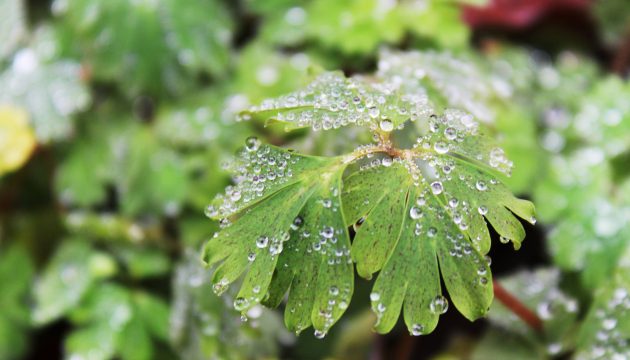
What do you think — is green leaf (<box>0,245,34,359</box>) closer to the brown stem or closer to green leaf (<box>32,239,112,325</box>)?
green leaf (<box>32,239,112,325</box>)

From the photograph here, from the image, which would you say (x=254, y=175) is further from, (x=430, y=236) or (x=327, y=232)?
(x=430, y=236)

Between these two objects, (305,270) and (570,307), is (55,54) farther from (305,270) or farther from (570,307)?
(570,307)

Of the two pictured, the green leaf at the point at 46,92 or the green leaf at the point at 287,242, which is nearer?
the green leaf at the point at 287,242

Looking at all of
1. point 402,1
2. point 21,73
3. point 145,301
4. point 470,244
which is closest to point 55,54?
point 21,73

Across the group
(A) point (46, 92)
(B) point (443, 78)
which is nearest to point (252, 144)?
(B) point (443, 78)

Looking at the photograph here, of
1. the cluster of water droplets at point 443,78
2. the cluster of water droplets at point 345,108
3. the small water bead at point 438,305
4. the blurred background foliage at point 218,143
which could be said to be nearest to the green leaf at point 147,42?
the blurred background foliage at point 218,143

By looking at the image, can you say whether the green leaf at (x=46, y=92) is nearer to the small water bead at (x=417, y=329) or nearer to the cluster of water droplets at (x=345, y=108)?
the cluster of water droplets at (x=345, y=108)
